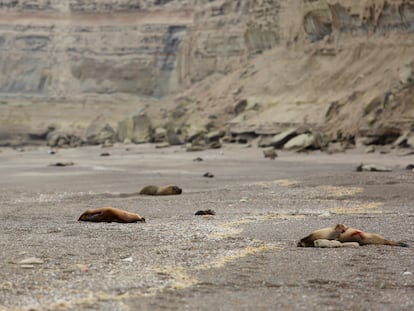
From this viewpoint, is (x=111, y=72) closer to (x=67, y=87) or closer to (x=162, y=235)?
(x=67, y=87)

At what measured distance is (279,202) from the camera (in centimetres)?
1236

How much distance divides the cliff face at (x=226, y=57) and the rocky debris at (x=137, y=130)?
6.49 feet

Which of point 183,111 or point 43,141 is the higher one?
point 183,111

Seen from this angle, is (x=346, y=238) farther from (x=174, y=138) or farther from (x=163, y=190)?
(x=174, y=138)

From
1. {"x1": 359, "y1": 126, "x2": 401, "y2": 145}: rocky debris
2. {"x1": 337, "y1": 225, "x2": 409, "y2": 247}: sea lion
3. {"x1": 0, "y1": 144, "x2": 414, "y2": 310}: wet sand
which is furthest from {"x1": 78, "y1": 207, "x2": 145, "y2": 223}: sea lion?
{"x1": 359, "y1": 126, "x2": 401, "y2": 145}: rocky debris

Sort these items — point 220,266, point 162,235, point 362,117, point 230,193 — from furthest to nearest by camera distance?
1. point 362,117
2. point 230,193
3. point 162,235
4. point 220,266

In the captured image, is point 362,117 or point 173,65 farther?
point 173,65

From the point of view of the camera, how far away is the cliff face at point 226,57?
95.7 feet

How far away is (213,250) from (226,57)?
154ft

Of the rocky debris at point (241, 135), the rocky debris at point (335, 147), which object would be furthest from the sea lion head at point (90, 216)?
the rocky debris at point (241, 135)

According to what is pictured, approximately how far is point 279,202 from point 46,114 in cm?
5556

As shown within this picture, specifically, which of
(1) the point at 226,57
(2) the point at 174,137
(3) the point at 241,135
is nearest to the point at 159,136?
(2) the point at 174,137

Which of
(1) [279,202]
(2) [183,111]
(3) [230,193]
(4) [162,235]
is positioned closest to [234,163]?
(3) [230,193]

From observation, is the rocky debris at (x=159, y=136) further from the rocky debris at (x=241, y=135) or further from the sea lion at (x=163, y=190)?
the sea lion at (x=163, y=190)
